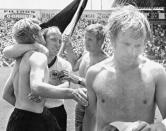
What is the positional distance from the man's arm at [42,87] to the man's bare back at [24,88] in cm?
9

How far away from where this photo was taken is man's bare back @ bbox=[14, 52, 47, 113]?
3.30 meters

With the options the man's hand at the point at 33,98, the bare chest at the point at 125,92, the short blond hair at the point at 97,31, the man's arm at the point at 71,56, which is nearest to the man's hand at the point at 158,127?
the bare chest at the point at 125,92

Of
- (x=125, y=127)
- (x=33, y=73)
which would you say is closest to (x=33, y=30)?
(x=33, y=73)

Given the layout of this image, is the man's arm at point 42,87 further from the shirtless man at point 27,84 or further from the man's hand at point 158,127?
the man's hand at point 158,127

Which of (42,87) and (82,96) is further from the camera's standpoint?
(42,87)

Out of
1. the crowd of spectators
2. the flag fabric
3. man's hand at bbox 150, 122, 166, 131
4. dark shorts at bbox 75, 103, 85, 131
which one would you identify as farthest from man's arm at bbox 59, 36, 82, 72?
the crowd of spectators

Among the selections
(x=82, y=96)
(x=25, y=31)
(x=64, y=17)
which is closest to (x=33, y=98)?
(x=25, y=31)

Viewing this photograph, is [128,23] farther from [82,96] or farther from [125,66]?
[82,96]

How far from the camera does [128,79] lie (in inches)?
93.5

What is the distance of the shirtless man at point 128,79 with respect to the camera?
2236 mm

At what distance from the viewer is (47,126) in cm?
351

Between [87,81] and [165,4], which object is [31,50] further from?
[165,4]

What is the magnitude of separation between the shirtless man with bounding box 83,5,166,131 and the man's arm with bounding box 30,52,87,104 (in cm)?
16

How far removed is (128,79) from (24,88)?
1.28 meters
